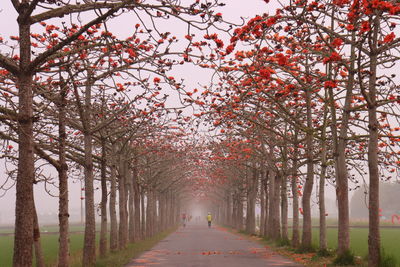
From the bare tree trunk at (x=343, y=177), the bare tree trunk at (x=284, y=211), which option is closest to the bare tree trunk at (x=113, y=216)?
the bare tree trunk at (x=284, y=211)

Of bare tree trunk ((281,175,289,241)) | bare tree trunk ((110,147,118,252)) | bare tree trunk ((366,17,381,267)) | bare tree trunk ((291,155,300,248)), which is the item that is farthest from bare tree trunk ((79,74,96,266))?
bare tree trunk ((281,175,289,241))

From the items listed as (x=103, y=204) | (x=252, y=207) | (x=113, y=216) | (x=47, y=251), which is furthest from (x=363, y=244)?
(x=47, y=251)

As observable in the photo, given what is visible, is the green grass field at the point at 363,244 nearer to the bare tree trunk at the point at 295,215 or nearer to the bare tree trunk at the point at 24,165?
the bare tree trunk at the point at 295,215

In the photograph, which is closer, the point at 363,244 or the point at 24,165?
the point at 24,165

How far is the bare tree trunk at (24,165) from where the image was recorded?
26.7 feet

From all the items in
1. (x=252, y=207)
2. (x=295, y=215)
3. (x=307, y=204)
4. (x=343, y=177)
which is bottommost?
(x=252, y=207)

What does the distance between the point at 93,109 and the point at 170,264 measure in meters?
5.13

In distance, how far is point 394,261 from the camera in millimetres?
11141

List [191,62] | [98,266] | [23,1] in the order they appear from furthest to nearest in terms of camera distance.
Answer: [98,266] < [191,62] < [23,1]

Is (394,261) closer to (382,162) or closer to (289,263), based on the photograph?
(289,263)

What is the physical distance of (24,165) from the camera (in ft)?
27.2

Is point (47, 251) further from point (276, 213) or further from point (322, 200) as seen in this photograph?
point (322, 200)

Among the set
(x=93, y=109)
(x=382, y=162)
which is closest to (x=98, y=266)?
(x=93, y=109)

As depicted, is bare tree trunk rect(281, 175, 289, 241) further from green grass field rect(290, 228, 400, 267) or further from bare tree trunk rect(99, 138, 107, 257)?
bare tree trunk rect(99, 138, 107, 257)
